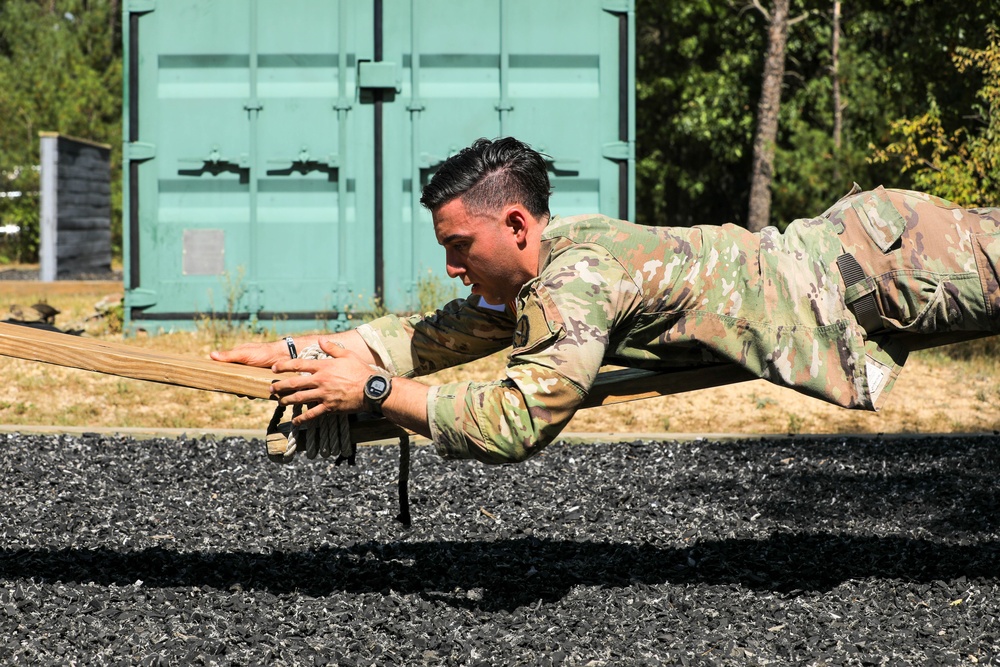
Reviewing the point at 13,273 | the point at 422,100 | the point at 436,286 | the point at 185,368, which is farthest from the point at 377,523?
the point at 13,273

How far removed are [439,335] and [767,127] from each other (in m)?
16.9

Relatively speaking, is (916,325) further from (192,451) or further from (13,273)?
(13,273)

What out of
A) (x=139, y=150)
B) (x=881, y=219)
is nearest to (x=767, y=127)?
(x=139, y=150)

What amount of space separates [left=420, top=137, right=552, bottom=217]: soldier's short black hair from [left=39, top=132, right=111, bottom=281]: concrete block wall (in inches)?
524

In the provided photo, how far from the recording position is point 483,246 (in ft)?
9.53

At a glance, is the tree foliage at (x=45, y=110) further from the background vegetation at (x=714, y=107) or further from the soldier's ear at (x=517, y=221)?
the soldier's ear at (x=517, y=221)

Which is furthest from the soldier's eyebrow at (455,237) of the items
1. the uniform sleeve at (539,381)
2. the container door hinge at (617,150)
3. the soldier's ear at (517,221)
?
the container door hinge at (617,150)

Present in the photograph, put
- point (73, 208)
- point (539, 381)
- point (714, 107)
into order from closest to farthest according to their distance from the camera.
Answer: point (539, 381), point (73, 208), point (714, 107)

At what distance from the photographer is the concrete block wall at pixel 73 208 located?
15.0 metres

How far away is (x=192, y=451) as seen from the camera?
5.30 meters

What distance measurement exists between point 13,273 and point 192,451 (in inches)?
583

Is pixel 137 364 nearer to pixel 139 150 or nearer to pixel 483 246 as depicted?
pixel 483 246

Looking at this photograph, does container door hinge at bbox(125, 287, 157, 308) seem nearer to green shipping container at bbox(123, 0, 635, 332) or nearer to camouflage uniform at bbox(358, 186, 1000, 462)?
green shipping container at bbox(123, 0, 635, 332)

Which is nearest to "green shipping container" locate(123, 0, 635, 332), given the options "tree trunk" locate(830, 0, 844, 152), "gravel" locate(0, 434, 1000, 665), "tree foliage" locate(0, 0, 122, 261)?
"gravel" locate(0, 434, 1000, 665)
